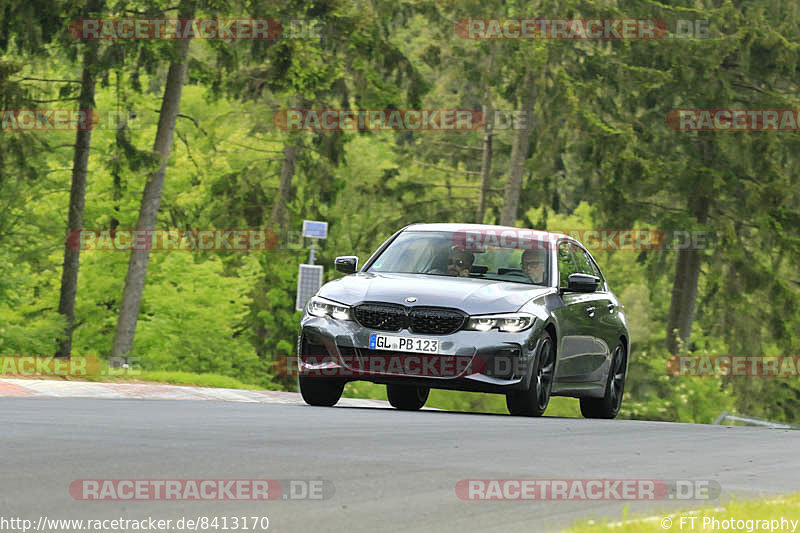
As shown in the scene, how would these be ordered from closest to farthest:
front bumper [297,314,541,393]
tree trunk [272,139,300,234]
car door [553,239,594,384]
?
front bumper [297,314,541,393]
car door [553,239,594,384]
tree trunk [272,139,300,234]

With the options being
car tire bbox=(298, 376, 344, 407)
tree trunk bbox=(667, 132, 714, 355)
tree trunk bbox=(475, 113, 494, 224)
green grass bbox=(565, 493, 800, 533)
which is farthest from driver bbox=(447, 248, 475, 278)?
tree trunk bbox=(475, 113, 494, 224)

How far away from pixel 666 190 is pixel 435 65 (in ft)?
25.8

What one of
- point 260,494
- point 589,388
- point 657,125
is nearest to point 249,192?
point 657,125

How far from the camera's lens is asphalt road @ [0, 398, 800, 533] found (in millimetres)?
6195

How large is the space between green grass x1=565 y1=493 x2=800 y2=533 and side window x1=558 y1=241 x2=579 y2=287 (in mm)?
7113

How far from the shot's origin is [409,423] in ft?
36.6

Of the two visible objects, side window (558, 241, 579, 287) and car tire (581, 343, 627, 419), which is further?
car tire (581, 343, 627, 419)

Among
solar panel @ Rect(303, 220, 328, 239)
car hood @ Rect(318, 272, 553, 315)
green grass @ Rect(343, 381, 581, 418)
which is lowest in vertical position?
green grass @ Rect(343, 381, 581, 418)

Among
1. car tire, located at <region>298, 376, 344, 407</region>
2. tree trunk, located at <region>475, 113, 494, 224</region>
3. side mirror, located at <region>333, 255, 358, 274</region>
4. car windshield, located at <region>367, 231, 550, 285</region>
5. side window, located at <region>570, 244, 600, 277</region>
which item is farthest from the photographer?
tree trunk, located at <region>475, 113, 494, 224</region>

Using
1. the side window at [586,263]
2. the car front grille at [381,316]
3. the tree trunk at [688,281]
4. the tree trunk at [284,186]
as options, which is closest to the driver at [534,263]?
the side window at [586,263]

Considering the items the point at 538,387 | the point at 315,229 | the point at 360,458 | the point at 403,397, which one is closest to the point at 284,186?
the point at 315,229

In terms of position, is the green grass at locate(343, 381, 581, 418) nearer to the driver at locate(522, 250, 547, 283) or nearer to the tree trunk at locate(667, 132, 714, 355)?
the tree trunk at locate(667, 132, 714, 355)

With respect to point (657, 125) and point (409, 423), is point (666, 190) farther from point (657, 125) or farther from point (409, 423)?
point (409, 423)

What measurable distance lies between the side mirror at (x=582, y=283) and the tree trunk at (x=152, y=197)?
16.6 m
